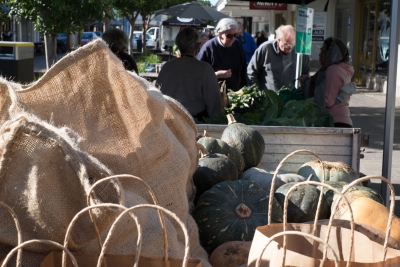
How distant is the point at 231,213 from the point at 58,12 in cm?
1125

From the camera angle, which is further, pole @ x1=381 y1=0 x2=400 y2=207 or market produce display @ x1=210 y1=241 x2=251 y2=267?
pole @ x1=381 y1=0 x2=400 y2=207

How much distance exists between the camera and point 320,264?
74.4 inches

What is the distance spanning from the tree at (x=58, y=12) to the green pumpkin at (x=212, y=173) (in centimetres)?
1031

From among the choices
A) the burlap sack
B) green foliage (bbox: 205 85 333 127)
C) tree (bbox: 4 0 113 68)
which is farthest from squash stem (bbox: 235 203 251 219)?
tree (bbox: 4 0 113 68)

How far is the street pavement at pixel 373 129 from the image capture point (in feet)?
27.6

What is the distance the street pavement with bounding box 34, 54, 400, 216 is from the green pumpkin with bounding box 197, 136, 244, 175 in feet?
4.86

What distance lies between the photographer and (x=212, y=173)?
12.2ft

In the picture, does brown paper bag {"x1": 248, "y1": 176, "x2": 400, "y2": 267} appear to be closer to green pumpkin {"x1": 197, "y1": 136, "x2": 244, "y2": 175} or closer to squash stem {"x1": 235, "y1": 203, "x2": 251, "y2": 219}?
squash stem {"x1": 235, "y1": 203, "x2": 251, "y2": 219}

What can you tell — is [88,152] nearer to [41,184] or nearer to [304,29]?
[41,184]

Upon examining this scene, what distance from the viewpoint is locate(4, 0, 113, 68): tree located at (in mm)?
13695

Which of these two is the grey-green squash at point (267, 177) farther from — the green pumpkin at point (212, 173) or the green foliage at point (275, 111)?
the green foliage at point (275, 111)

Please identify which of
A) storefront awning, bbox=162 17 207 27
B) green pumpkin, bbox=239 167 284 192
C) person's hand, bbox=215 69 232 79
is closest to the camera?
green pumpkin, bbox=239 167 284 192

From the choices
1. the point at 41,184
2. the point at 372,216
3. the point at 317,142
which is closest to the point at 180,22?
the point at 317,142

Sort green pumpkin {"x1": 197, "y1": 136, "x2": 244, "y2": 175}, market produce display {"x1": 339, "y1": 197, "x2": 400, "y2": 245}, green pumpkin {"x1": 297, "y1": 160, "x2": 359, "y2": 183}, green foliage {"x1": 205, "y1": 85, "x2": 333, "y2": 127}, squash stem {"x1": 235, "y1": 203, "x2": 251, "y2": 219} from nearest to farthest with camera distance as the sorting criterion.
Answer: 1. market produce display {"x1": 339, "y1": 197, "x2": 400, "y2": 245}
2. squash stem {"x1": 235, "y1": 203, "x2": 251, "y2": 219}
3. green pumpkin {"x1": 297, "y1": 160, "x2": 359, "y2": 183}
4. green pumpkin {"x1": 197, "y1": 136, "x2": 244, "y2": 175}
5. green foliage {"x1": 205, "y1": 85, "x2": 333, "y2": 127}
